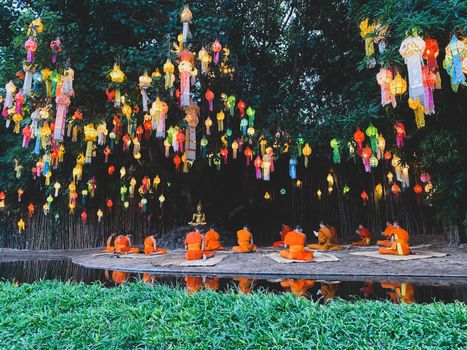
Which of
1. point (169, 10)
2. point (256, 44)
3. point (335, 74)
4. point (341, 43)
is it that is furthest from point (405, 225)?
point (169, 10)

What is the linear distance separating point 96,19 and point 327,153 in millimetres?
7362

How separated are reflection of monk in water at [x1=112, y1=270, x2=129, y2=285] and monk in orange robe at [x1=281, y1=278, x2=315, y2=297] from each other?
2555 mm

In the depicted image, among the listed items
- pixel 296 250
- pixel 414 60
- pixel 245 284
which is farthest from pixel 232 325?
pixel 296 250

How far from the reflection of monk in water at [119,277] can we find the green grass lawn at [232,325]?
6.67ft

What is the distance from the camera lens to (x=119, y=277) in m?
5.75

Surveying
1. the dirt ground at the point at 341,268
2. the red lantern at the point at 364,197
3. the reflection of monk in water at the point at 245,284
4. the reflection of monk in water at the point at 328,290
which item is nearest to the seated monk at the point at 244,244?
the dirt ground at the point at 341,268

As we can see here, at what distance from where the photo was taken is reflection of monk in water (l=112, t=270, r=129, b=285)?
531 centimetres

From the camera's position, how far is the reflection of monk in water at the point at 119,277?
5312mm

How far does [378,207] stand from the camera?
11469 mm

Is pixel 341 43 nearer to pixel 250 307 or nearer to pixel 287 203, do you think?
pixel 287 203

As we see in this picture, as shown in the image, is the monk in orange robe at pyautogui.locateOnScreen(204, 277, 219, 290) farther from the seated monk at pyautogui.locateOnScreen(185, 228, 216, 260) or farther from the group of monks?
the group of monks

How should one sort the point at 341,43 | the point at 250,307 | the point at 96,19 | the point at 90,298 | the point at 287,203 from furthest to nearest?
1. the point at 287,203
2. the point at 341,43
3. the point at 96,19
4. the point at 90,298
5. the point at 250,307

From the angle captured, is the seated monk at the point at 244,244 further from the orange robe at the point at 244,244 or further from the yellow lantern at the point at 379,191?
the yellow lantern at the point at 379,191

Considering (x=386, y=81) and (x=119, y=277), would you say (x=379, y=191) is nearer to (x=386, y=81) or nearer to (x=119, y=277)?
(x=386, y=81)
